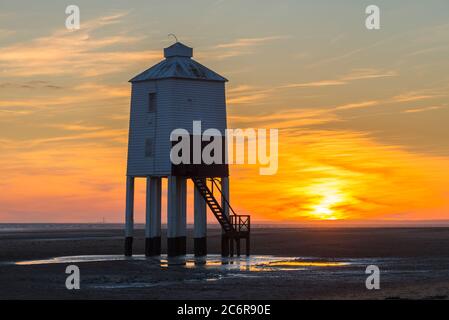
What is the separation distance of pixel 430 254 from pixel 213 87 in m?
16.9

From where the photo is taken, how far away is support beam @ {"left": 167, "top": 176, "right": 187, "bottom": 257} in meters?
52.6

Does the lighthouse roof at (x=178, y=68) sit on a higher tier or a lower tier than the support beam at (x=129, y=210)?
higher

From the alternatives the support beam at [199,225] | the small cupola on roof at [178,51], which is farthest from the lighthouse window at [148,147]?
the small cupola on roof at [178,51]

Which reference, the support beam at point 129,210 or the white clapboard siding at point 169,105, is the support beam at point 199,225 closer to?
the white clapboard siding at point 169,105

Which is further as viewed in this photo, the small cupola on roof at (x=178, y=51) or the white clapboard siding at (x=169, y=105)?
the small cupola on roof at (x=178, y=51)

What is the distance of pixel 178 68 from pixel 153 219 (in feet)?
29.8

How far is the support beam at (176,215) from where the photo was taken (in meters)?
52.6

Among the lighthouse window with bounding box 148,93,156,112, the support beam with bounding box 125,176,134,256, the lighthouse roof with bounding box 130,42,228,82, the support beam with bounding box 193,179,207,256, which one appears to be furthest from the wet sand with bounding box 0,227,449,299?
the lighthouse roof with bounding box 130,42,228,82

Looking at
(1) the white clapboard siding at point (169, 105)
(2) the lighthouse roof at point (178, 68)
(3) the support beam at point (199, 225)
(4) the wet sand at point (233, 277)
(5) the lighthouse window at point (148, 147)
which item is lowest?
(4) the wet sand at point (233, 277)

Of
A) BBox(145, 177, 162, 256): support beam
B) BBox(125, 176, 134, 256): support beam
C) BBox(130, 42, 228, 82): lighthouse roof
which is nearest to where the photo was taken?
BBox(130, 42, 228, 82): lighthouse roof

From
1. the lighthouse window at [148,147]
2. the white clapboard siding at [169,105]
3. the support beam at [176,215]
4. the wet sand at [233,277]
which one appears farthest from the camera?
the lighthouse window at [148,147]

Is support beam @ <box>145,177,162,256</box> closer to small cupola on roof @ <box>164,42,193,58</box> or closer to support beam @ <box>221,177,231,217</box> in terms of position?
support beam @ <box>221,177,231,217</box>
